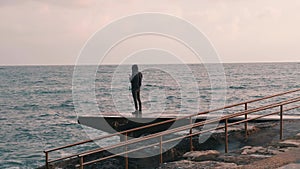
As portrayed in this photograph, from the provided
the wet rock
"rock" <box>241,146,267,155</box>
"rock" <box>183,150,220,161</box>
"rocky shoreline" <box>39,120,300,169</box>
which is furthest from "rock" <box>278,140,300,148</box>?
the wet rock

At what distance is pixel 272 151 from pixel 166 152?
3.55 meters

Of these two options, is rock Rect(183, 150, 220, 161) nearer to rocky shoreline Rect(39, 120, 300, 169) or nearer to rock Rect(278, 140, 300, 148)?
rocky shoreline Rect(39, 120, 300, 169)

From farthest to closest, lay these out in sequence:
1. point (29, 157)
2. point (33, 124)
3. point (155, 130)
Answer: point (33, 124) < point (29, 157) < point (155, 130)

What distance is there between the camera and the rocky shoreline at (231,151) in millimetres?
9133

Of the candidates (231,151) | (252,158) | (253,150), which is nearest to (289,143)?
(253,150)

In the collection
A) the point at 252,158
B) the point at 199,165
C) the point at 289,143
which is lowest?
the point at 199,165

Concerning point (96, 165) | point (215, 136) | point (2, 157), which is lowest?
point (2, 157)

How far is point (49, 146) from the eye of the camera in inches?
943

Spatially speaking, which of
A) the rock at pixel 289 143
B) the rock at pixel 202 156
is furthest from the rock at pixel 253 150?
the rock at pixel 202 156

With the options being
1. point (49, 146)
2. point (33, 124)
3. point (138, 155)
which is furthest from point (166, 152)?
point (33, 124)

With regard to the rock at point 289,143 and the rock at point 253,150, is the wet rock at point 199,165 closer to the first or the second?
the rock at point 253,150

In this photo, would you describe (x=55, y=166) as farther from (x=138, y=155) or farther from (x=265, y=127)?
(x=265, y=127)

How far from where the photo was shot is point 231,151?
1016cm

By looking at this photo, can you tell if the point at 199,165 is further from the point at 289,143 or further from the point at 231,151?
the point at 289,143
